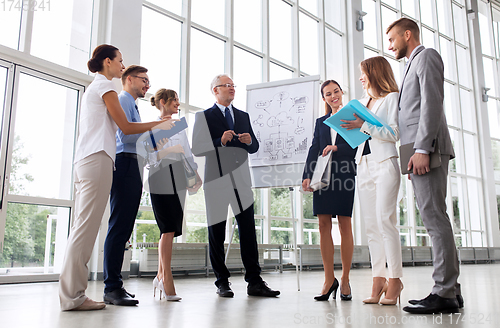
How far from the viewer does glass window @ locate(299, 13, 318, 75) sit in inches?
348

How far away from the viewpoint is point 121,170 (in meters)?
2.40

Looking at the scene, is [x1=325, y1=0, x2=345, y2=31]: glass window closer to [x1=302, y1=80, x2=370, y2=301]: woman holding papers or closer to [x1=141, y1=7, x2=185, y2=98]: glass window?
[x1=141, y1=7, x2=185, y2=98]: glass window

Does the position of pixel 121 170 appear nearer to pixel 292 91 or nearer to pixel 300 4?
pixel 292 91

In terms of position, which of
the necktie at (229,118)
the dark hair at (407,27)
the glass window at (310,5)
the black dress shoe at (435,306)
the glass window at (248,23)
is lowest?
the black dress shoe at (435,306)

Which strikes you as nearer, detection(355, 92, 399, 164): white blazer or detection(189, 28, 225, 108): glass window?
detection(355, 92, 399, 164): white blazer

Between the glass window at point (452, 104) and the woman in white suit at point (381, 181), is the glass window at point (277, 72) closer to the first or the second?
the woman in white suit at point (381, 181)

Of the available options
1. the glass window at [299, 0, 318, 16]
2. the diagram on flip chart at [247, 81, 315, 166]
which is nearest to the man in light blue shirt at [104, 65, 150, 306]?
the diagram on flip chart at [247, 81, 315, 166]

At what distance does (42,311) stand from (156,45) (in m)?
4.78

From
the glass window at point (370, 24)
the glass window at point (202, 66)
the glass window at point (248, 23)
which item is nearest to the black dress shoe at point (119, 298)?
the glass window at point (202, 66)

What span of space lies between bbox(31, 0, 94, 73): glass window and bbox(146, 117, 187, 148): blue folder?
286 cm

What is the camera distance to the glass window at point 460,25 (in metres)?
13.5

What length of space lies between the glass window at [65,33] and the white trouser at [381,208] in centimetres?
400

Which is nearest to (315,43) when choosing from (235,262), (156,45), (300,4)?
(300,4)

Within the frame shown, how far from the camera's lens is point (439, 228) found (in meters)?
1.98
